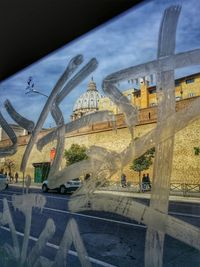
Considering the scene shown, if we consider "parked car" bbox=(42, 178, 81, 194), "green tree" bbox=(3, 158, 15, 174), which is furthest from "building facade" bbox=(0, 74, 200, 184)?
"green tree" bbox=(3, 158, 15, 174)

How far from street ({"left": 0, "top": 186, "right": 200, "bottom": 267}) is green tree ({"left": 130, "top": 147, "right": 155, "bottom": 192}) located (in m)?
0.28

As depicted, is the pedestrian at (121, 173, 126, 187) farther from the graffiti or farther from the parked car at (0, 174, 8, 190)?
the parked car at (0, 174, 8, 190)

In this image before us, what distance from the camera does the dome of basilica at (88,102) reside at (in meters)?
3.37

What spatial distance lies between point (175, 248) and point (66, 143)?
179 centimetres

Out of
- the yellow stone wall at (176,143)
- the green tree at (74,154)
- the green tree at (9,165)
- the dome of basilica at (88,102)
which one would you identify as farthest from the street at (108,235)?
the dome of basilica at (88,102)

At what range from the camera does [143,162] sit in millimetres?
2842

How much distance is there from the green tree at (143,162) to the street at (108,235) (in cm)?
28

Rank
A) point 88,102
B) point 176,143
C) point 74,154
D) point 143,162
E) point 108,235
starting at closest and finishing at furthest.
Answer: point 176,143
point 143,162
point 108,235
point 88,102
point 74,154

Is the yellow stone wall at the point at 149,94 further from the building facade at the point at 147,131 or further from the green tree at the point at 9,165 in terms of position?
the green tree at the point at 9,165

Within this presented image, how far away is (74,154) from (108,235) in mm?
991

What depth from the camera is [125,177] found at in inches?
120

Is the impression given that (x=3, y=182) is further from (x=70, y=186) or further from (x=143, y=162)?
(x=143, y=162)

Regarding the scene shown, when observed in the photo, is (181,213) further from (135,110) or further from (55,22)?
(55,22)

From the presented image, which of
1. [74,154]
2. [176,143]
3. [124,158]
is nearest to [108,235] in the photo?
[124,158]
